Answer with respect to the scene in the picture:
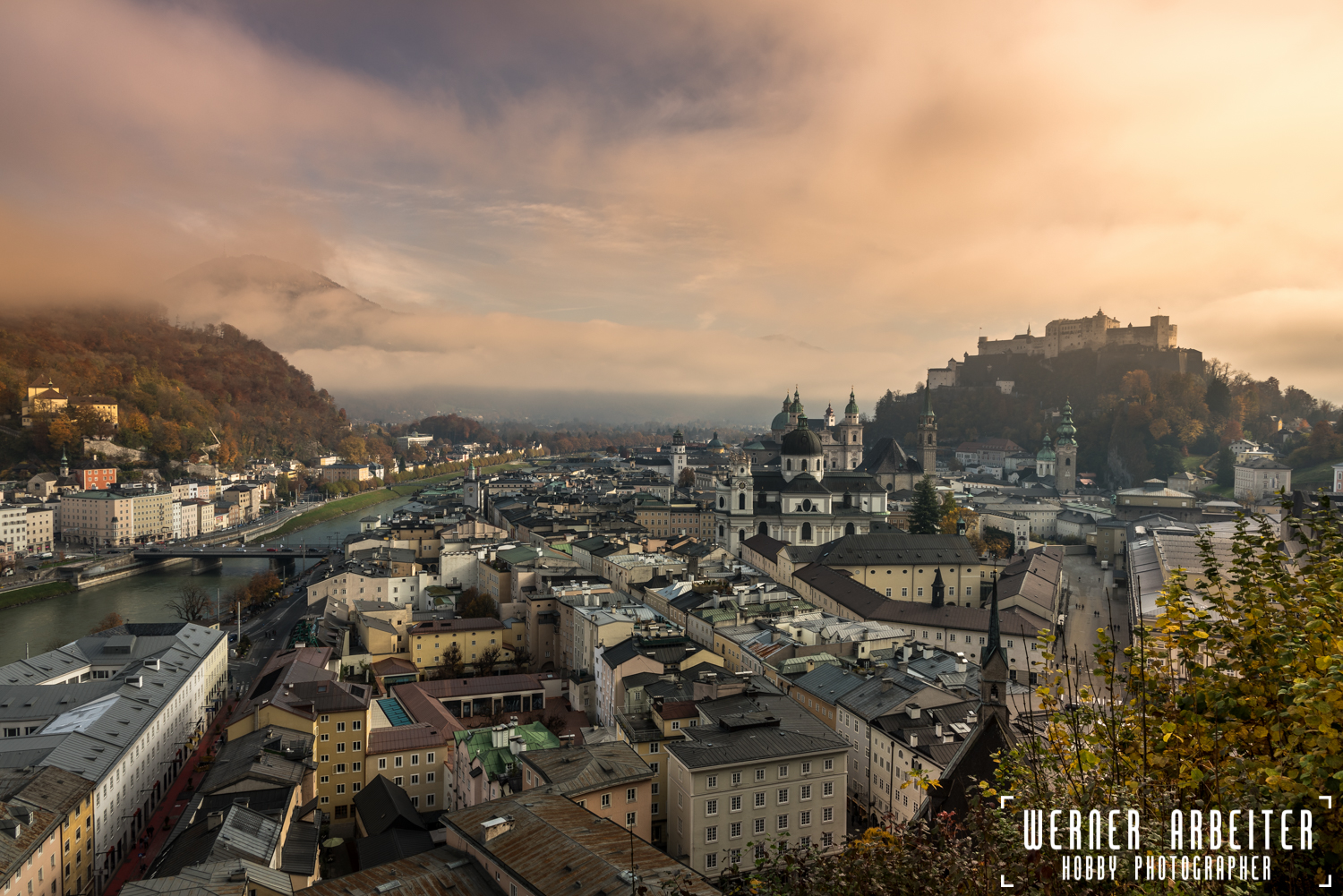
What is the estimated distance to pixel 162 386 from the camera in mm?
68125

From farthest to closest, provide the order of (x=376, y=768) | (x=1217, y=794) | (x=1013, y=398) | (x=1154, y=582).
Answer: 1. (x=1013, y=398)
2. (x=1154, y=582)
3. (x=376, y=768)
4. (x=1217, y=794)

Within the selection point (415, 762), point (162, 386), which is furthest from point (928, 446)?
point (162, 386)

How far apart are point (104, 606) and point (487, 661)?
713 inches

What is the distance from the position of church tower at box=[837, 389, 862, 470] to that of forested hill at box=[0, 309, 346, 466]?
151 feet

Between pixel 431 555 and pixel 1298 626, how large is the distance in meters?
34.9

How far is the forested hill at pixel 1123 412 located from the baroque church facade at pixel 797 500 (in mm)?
25658

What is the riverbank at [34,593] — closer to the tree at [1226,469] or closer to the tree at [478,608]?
the tree at [478,608]

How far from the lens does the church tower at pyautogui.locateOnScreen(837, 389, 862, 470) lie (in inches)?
1966

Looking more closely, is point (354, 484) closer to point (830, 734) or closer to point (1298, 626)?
point (830, 734)

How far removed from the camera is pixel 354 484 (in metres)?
69.2

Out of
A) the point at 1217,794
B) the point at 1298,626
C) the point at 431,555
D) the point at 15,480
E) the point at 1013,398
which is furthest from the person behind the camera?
the point at 1013,398

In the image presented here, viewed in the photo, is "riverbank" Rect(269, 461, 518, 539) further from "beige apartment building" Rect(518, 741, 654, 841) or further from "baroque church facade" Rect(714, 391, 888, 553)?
"beige apartment building" Rect(518, 741, 654, 841)

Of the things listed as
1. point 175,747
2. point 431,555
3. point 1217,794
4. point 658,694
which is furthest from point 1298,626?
point 431,555

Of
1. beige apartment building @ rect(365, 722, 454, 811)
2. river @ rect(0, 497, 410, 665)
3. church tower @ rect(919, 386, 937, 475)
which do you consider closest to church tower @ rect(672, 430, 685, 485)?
church tower @ rect(919, 386, 937, 475)
